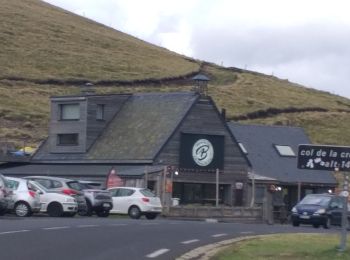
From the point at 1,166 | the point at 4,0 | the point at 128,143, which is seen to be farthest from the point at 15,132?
the point at 4,0

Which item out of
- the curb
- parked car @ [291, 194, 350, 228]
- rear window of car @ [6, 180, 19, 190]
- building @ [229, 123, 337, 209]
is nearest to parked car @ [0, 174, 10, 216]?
rear window of car @ [6, 180, 19, 190]

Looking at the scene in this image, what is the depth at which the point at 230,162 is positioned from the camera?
205 feet

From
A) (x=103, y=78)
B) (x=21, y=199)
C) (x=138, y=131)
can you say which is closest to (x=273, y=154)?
(x=138, y=131)

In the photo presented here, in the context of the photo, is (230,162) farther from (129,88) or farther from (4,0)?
(4,0)

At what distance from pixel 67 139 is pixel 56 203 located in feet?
78.6

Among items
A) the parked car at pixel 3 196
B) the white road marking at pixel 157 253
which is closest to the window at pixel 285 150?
the parked car at pixel 3 196

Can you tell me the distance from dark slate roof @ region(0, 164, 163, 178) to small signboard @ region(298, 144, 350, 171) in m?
33.4

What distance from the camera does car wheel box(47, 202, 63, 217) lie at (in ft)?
136

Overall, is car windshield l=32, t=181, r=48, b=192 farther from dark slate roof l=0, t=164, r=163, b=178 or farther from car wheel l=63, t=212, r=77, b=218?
dark slate roof l=0, t=164, r=163, b=178

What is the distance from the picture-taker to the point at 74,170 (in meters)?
61.8

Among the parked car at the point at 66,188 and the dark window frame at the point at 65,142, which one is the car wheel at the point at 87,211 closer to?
the parked car at the point at 66,188

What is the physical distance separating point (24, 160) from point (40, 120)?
2347 cm

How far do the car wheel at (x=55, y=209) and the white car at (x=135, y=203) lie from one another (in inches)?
213

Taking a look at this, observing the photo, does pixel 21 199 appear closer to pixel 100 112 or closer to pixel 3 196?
pixel 3 196
